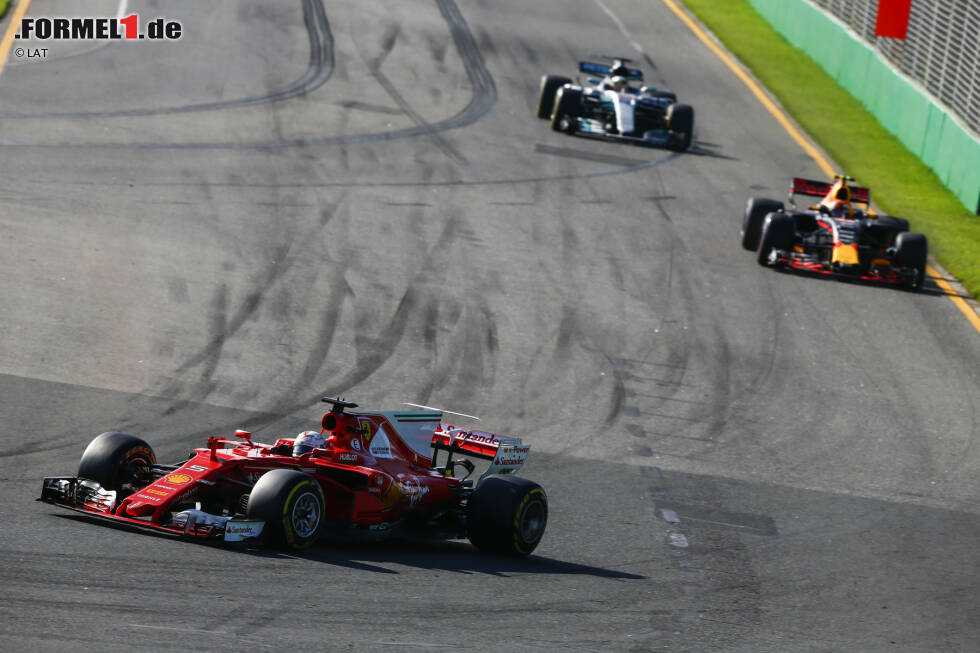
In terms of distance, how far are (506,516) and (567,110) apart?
1836cm

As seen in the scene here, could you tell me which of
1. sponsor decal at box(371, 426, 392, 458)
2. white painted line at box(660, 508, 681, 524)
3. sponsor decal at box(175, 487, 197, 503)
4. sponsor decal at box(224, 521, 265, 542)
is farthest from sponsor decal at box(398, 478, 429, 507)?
white painted line at box(660, 508, 681, 524)

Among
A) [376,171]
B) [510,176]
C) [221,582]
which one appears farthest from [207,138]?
[221,582]

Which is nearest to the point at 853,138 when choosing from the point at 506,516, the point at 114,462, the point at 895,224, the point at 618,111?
the point at 618,111

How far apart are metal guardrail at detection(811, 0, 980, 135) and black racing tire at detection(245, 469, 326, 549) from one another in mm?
20607

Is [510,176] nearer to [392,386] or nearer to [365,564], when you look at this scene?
[392,386]

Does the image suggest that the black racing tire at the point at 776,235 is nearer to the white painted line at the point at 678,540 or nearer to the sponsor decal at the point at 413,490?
the white painted line at the point at 678,540

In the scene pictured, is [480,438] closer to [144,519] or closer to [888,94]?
[144,519]

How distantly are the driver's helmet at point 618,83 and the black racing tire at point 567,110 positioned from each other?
117cm

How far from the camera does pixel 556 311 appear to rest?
19047mm

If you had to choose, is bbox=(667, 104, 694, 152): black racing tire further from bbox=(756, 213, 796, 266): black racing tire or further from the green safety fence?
bbox=(756, 213, 796, 266): black racing tire

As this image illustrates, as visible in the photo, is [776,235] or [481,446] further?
[776,235]

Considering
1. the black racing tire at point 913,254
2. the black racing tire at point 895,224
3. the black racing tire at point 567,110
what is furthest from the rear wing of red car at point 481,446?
the black racing tire at point 567,110

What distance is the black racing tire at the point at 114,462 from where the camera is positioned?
400 inches

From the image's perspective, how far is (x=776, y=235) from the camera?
2177 cm
